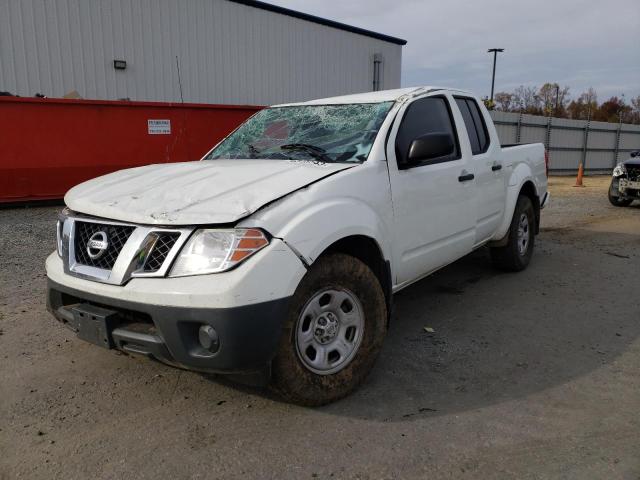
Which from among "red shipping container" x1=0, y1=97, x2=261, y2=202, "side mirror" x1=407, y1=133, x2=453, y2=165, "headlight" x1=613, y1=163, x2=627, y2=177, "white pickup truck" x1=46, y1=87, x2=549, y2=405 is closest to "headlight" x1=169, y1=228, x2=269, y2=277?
"white pickup truck" x1=46, y1=87, x2=549, y2=405

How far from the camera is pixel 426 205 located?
3.57 m

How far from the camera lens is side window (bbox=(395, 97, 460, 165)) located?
11.4 ft

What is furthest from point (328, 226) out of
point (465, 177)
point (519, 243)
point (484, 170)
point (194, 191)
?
point (519, 243)

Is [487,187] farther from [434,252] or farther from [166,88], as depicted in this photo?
[166,88]

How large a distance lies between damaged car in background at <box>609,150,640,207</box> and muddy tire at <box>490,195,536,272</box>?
6.60m

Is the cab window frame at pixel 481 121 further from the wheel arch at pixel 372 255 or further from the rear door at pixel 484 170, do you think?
the wheel arch at pixel 372 255

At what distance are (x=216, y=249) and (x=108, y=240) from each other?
2.07 feet

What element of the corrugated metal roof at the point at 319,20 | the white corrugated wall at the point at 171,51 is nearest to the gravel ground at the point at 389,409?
the white corrugated wall at the point at 171,51

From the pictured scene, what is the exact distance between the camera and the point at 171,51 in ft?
49.9

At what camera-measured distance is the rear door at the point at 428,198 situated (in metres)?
3.36

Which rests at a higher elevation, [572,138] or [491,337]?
[572,138]

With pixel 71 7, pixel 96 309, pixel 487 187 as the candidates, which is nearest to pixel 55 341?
pixel 96 309

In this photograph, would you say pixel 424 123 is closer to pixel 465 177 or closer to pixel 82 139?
pixel 465 177

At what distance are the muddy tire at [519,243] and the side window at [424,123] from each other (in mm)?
1573
